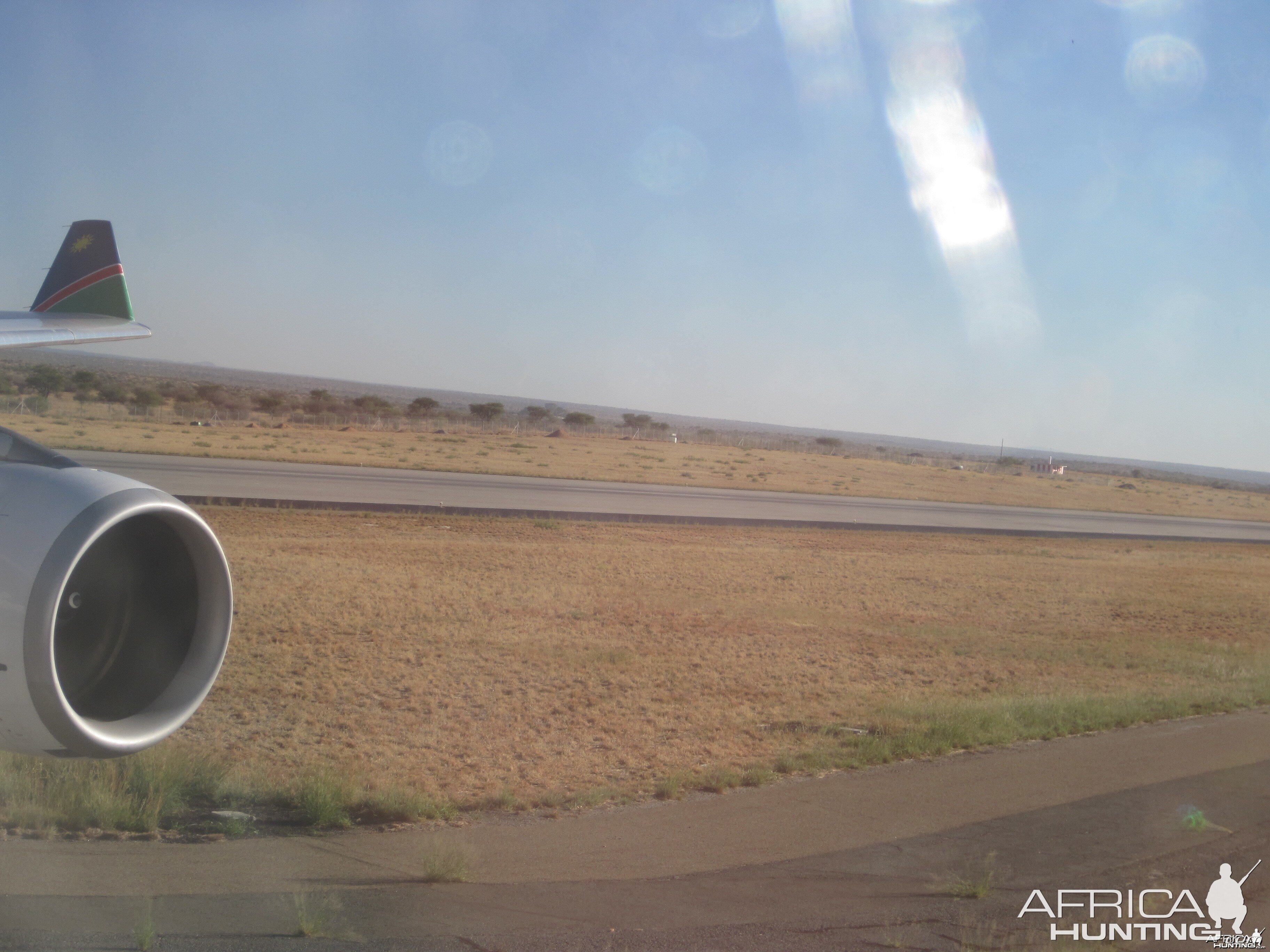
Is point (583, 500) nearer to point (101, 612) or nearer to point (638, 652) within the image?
point (638, 652)

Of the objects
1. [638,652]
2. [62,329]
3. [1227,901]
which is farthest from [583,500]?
[1227,901]

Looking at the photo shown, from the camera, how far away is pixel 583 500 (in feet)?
102

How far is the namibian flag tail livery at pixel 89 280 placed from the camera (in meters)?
5.55

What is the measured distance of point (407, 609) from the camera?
1359 cm

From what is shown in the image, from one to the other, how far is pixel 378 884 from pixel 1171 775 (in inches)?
259

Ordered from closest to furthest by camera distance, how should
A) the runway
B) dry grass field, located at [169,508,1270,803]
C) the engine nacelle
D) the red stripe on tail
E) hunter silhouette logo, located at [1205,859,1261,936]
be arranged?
1. the engine nacelle
2. hunter silhouette logo, located at [1205,859,1261,936]
3. the red stripe on tail
4. dry grass field, located at [169,508,1270,803]
5. the runway

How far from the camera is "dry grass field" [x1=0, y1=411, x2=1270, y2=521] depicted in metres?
39.9

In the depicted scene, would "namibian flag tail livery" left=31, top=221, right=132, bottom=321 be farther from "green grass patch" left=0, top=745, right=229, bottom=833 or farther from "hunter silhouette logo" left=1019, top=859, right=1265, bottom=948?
"hunter silhouette logo" left=1019, top=859, right=1265, bottom=948

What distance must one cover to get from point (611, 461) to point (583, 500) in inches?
946

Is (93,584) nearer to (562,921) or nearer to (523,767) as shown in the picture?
(562,921)

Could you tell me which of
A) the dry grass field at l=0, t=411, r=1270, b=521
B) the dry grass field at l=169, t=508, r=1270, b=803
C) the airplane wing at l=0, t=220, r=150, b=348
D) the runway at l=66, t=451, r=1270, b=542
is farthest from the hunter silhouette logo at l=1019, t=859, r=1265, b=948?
the dry grass field at l=0, t=411, r=1270, b=521

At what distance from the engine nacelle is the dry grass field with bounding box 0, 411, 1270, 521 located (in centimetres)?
3331

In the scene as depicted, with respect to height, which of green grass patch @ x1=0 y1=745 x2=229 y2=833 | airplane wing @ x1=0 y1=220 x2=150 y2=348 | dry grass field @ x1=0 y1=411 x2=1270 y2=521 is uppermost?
dry grass field @ x1=0 y1=411 x2=1270 y2=521

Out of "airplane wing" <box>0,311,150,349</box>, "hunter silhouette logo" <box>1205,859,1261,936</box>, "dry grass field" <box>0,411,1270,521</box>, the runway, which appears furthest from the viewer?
"dry grass field" <box>0,411,1270,521</box>
